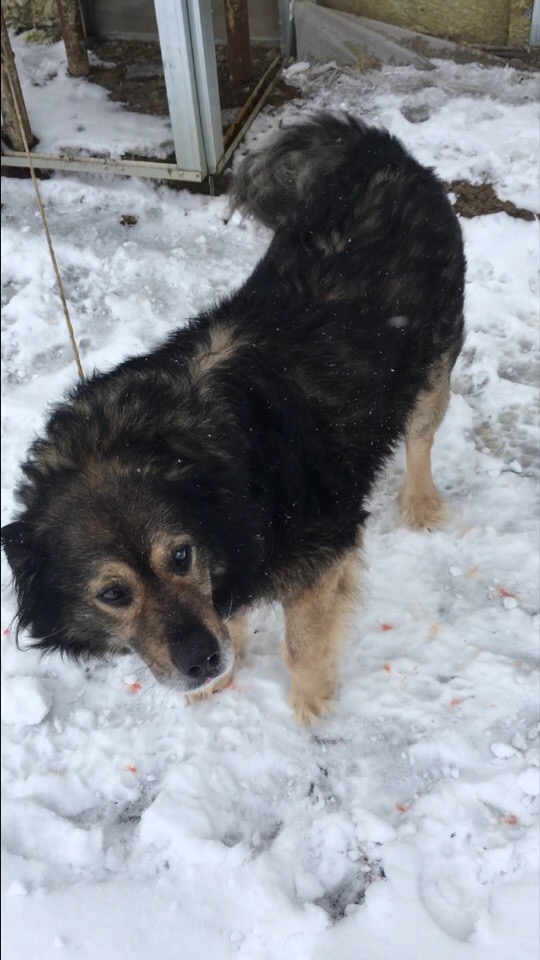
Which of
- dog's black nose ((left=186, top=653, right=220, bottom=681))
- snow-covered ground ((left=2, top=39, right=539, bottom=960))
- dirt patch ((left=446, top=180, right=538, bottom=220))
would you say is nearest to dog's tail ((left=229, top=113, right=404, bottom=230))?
snow-covered ground ((left=2, top=39, right=539, bottom=960))

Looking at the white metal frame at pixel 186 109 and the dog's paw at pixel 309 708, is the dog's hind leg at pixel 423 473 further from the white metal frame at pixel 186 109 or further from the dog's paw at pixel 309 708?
the white metal frame at pixel 186 109

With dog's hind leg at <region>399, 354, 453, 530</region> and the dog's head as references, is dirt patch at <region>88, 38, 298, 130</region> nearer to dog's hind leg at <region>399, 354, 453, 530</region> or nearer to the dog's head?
dog's hind leg at <region>399, 354, 453, 530</region>

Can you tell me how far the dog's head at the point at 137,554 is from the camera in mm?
1992

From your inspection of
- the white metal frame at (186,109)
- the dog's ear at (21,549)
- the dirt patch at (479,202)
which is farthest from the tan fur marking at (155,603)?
the white metal frame at (186,109)

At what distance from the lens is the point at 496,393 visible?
3986 mm

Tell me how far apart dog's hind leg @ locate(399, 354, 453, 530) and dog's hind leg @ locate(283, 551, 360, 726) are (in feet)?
2.25

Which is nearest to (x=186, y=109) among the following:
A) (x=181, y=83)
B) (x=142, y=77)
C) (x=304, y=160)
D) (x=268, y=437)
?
(x=181, y=83)

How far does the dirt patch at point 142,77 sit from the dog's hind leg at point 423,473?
3.19 m

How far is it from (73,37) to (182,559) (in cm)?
494

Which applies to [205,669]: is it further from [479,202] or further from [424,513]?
[479,202]

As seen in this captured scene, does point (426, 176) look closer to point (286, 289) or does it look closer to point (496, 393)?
point (286, 289)

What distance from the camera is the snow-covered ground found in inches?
94.1

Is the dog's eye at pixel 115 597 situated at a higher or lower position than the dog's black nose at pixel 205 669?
higher

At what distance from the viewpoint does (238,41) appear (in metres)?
5.49
